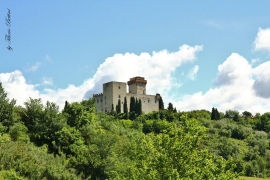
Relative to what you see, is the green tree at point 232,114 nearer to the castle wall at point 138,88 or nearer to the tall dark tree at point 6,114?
the castle wall at point 138,88

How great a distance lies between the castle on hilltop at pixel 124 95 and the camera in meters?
117

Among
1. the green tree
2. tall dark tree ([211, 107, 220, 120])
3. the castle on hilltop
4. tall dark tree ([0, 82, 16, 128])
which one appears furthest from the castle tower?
tall dark tree ([0, 82, 16, 128])

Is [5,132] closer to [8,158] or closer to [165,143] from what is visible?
[8,158]

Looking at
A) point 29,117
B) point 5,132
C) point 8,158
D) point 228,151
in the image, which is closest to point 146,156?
point 8,158

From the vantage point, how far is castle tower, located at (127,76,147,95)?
12700cm

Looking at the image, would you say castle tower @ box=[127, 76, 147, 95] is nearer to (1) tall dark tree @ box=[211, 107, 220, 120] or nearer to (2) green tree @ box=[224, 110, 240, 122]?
(1) tall dark tree @ box=[211, 107, 220, 120]

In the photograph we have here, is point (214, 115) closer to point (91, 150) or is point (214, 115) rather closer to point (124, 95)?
point (124, 95)

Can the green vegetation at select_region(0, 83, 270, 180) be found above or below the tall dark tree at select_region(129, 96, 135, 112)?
below

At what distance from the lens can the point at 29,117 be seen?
42.4 metres

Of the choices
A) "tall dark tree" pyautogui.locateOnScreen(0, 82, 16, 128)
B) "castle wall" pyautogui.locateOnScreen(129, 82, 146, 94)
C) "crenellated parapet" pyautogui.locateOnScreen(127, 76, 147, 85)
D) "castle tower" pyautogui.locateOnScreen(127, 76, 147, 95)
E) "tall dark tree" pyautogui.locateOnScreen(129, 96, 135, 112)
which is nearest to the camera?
"tall dark tree" pyautogui.locateOnScreen(0, 82, 16, 128)

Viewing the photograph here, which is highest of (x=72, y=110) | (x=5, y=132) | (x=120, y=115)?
(x=120, y=115)

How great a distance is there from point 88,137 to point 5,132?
353 inches

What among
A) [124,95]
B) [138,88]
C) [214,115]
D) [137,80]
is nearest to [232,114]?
[214,115]

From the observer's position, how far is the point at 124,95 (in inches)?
4646
